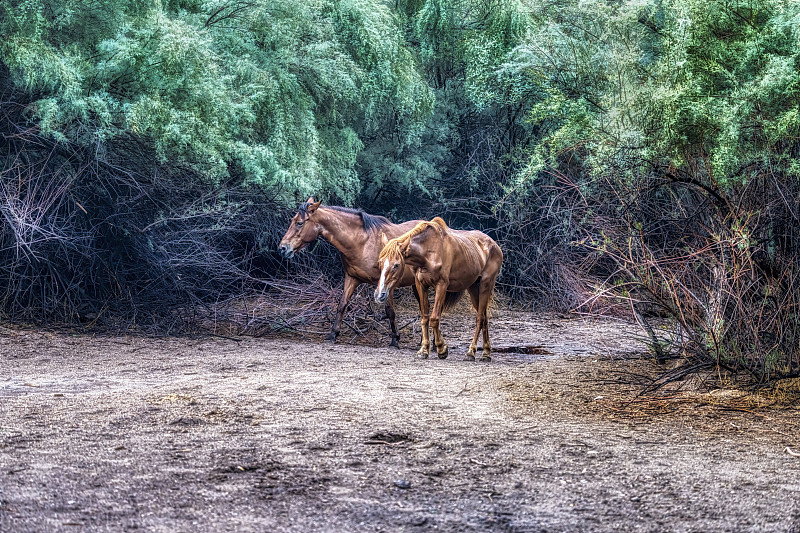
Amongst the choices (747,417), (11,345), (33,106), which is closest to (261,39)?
(33,106)

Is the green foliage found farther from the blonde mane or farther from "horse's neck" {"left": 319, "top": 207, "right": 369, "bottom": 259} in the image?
the blonde mane

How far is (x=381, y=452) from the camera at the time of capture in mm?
5910

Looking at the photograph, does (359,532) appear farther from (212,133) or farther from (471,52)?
(471,52)

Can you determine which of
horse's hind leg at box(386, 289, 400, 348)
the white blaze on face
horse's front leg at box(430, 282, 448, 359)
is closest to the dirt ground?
the white blaze on face

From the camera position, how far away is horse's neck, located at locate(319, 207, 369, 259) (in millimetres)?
13898

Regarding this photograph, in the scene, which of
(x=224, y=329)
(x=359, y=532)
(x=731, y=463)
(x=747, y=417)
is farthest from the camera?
(x=224, y=329)

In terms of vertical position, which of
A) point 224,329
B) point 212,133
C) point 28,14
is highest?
point 28,14

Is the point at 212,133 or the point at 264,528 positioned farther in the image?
the point at 212,133

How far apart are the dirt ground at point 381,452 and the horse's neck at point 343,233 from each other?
374 centimetres

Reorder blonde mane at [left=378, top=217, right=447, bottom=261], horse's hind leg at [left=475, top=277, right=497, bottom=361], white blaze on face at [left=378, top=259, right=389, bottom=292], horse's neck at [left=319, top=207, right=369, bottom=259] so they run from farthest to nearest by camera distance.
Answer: horse's neck at [left=319, top=207, right=369, bottom=259] < horse's hind leg at [left=475, top=277, right=497, bottom=361] < blonde mane at [left=378, top=217, right=447, bottom=261] < white blaze on face at [left=378, top=259, right=389, bottom=292]

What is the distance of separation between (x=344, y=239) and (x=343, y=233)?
0.30ft

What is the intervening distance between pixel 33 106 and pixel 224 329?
4.31 metres

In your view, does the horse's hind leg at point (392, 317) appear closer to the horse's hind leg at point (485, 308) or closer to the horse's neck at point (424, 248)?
the horse's hind leg at point (485, 308)

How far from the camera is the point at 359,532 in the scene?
4246 millimetres
